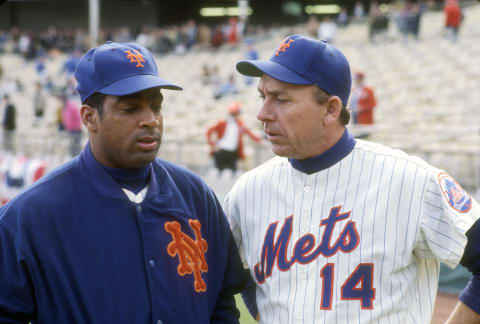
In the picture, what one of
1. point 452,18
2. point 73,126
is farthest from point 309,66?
point 452,18

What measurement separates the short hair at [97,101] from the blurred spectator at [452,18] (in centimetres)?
1703

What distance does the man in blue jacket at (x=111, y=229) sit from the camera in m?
2.02

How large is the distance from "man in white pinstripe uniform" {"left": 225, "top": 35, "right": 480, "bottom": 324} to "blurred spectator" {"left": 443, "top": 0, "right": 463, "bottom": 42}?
16503 mm

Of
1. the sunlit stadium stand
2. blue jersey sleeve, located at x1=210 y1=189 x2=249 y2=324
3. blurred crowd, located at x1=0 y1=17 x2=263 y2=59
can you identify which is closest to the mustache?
blue jersey sleeve, located at x1=210 y1=189 x2=249 y2=324

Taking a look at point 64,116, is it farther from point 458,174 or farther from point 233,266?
point 233,266

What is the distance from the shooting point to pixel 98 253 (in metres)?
2.09

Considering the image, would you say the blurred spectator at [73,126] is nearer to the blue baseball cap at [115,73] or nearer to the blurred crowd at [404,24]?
the blue baseball cap at [115,73]

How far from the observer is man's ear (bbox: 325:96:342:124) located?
2438mm

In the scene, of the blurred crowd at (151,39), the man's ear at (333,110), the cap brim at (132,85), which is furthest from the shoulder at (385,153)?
the blurred crowd at (151,39)

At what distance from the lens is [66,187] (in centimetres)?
214

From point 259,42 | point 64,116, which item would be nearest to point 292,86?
point 64,116

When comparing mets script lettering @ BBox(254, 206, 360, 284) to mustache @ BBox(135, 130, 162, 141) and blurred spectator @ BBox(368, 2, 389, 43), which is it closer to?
mustache @ BBox(135, 130, 162, 141)

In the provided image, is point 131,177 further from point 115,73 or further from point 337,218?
point 337,218

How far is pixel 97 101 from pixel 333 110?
0.91 metres
